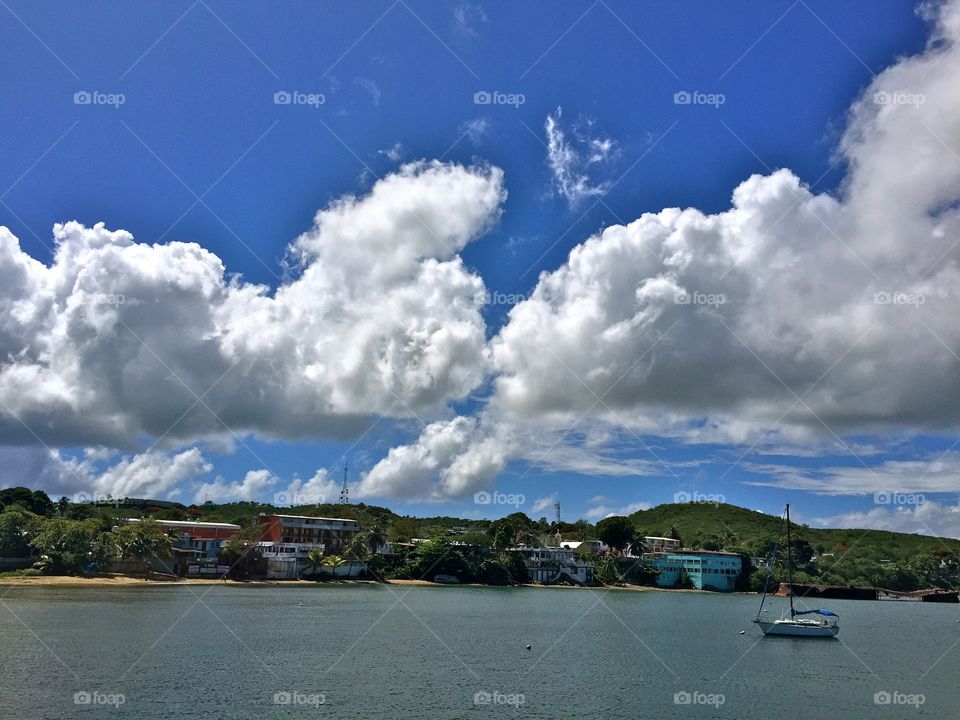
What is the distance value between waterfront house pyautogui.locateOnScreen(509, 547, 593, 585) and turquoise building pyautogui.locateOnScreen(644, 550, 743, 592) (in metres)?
16.1

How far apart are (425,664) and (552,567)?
115m

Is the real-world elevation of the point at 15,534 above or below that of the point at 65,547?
above

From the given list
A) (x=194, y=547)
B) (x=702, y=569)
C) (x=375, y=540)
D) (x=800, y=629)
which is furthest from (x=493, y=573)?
(x=800, y=629)

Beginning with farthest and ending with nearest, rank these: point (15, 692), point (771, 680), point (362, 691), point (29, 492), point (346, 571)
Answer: point (29, 492) → point (346, 571) → point (771, 680) → point (362, 691) → point (15, 692)

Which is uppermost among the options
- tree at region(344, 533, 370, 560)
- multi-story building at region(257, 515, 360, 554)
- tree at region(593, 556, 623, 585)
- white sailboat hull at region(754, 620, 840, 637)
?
multi-story building at region(257, 515, 360, 554)

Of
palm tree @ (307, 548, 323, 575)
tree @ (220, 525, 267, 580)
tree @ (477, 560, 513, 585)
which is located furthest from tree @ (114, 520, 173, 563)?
tree @ (477, 560, 513, 585)

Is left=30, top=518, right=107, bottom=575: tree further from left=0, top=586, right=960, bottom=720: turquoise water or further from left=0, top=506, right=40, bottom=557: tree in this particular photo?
left=0, top=586, right=960, bottom=720: turquoise water

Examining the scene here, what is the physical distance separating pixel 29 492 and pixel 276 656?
13741 centimetres

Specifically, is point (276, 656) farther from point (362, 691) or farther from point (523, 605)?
point (523, 605)

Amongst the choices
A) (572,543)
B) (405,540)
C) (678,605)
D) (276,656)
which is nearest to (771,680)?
(276,656)

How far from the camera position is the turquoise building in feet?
529

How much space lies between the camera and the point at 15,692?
3569 centimetres

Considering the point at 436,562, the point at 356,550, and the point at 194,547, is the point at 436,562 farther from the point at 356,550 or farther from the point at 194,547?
the point at 194,547

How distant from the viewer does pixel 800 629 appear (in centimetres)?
7075
